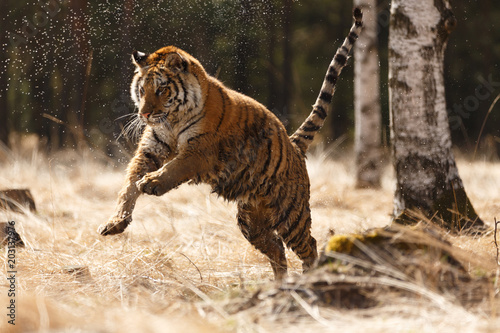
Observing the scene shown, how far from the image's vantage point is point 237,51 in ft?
67.9

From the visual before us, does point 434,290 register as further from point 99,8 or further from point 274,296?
point 99,8

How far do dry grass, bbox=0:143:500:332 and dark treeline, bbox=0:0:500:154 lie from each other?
1005cm

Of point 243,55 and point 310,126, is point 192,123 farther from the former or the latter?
point 243,55

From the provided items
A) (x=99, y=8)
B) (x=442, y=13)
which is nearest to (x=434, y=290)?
(x=442, y=13)

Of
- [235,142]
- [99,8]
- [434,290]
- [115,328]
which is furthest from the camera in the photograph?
[99,8]

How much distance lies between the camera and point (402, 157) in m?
5.05

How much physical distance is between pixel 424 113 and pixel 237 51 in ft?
53.3

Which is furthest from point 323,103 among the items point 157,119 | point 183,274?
point 183,274

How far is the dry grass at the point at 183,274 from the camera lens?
95.2 inches

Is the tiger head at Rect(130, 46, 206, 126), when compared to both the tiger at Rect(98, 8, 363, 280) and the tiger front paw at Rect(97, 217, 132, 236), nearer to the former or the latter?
the tiger at Rect(98, 8, 363, 280)

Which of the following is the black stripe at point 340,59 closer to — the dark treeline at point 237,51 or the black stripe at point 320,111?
the black stripe at point 320,111

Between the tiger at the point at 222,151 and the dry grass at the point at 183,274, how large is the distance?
0.31 metres

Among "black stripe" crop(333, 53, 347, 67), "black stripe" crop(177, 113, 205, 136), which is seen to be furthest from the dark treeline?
"black stripe" crop(177, 113, 205, 136)

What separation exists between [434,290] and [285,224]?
198 cm
